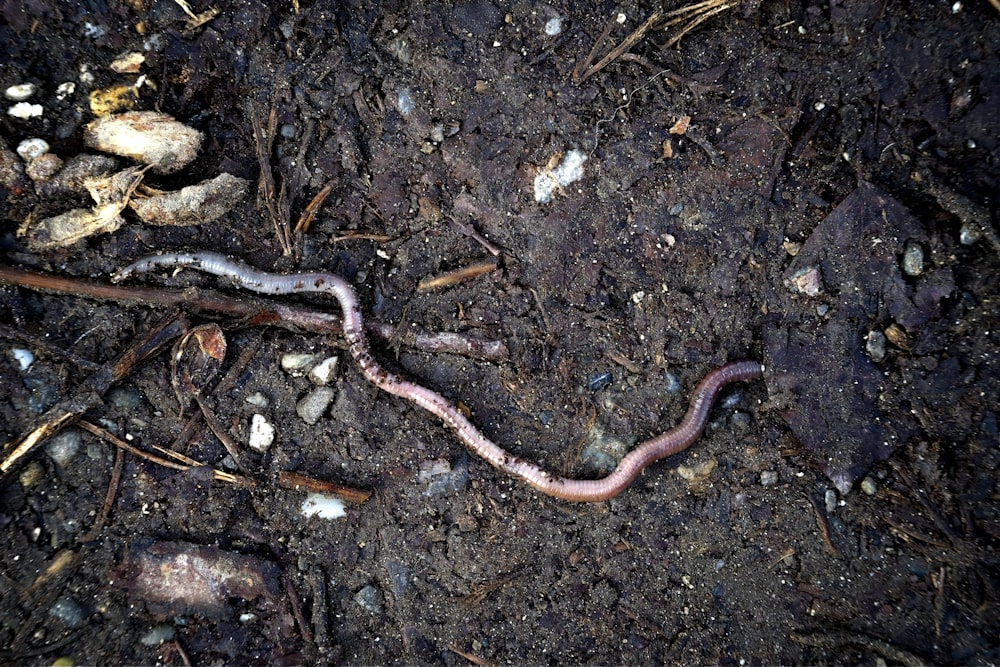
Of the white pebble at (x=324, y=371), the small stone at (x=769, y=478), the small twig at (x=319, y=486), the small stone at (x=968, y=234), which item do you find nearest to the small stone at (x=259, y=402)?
the white pebble at (x=324, y=371)

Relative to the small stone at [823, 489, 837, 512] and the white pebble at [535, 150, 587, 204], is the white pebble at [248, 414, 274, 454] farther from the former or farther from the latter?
the small stone at [823, 489, 837, 512]

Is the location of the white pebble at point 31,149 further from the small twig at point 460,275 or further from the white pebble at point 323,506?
the white pebble at point 323,506

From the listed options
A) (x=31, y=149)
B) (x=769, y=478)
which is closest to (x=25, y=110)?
(x=31, y=149)

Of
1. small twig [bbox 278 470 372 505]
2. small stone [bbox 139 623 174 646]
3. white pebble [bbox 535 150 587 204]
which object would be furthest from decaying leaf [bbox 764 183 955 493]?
small stone [bbox 139 623 174 646]

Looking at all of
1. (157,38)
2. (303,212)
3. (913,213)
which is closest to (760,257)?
(913,213)

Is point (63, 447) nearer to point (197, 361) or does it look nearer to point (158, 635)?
point (197, 361)

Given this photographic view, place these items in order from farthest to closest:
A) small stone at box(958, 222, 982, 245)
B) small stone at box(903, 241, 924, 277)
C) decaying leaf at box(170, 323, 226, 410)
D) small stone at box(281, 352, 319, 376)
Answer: small stone at box(281, 352, 319, 376) < decaying leaf at box(170, 323, 226, 410) < small stone at box(903, 241, 924, 277) < small stone at box(958, 222, 982, 245)

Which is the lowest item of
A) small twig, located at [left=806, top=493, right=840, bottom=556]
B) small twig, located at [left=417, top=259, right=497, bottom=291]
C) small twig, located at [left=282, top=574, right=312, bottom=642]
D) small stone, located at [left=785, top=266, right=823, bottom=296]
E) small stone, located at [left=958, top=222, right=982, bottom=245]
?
small twig, located at [left=282, top=574, right=312, bottom=642]
